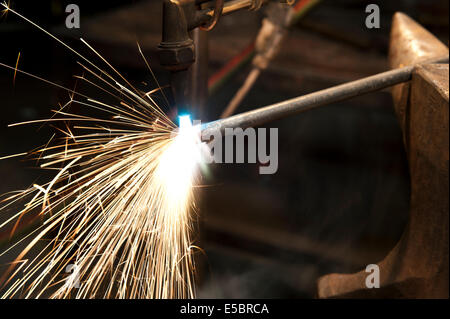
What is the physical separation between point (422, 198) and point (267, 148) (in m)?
1.55

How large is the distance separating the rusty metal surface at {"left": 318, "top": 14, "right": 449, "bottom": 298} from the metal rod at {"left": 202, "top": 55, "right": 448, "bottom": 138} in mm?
57

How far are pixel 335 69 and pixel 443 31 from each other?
86 cm

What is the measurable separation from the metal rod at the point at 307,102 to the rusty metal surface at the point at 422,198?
0.06 metres

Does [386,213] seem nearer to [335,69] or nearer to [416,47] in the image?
[335,69]

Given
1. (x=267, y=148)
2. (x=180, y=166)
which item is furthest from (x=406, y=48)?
(x=267, y=148)

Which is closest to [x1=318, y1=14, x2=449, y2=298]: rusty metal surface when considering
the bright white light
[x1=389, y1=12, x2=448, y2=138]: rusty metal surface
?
[x1=389, y1=12, x2=448, y2=138]: rusty metal surface

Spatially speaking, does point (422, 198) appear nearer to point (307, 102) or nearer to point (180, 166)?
point (307, 102)

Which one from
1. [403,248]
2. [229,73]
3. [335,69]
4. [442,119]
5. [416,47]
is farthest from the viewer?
[335,69]

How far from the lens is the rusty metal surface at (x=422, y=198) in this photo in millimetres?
1384

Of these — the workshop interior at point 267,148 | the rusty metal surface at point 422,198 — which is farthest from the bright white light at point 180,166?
the rusty metal surface at point 422,198

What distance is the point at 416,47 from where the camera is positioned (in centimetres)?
169

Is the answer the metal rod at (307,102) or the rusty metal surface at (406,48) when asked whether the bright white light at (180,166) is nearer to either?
the metal rod at (307,102)

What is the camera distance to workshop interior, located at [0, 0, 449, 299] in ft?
4.22
